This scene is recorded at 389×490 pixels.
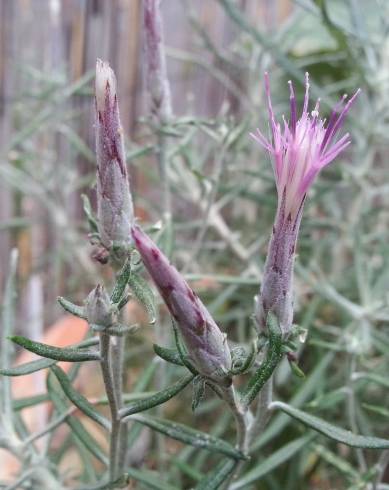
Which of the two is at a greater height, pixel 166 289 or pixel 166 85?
pixel 166 85

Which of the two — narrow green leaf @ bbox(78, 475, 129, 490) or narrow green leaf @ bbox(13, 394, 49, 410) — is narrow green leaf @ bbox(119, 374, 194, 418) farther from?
narrow green leaf @ bbox(13, 394, 49, 410)

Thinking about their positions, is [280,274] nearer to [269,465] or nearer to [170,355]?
[170,355]

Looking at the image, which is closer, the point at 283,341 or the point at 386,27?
the point at 283,341

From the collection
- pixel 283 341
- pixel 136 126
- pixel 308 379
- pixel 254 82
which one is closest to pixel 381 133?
pixel 254 82

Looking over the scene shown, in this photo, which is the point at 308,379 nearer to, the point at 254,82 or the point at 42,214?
the point at 254,82

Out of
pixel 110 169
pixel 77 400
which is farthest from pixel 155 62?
pixel 77 400

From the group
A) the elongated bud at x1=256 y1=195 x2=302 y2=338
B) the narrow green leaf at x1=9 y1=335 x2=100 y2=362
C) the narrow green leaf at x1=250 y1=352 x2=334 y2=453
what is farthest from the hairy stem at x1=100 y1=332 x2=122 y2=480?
the narrow green leaf at x1=250 y1=352 x2=334 y2=453

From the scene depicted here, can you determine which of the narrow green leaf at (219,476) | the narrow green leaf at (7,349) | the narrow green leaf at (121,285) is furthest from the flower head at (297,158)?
the narrow green leaf at (7,349)
